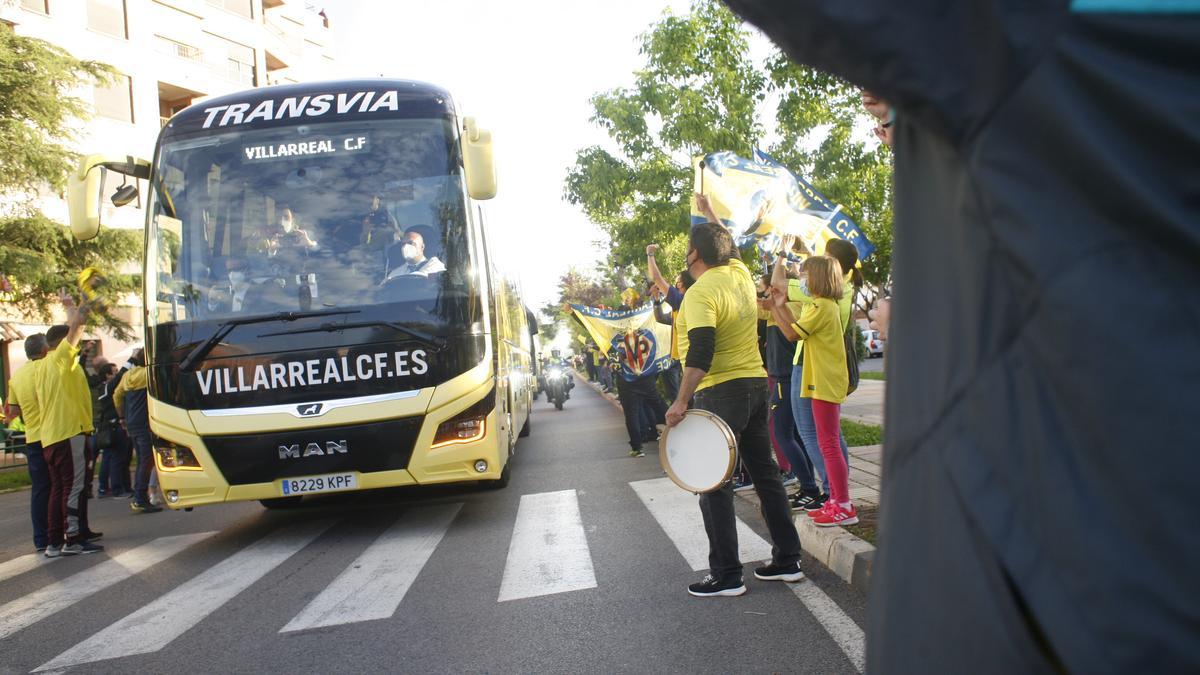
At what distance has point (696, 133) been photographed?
58.0 feet

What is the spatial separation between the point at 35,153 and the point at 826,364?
19.4 m

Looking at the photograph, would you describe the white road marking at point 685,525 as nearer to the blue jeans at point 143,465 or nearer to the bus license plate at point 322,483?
the bus license plate at point 322,483

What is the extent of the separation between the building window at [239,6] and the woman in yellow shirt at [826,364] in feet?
135

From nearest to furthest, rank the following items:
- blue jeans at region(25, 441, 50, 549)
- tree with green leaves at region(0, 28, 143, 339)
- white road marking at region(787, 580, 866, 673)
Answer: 1. white road marking at region(787, 580, 866, 673)
2. blue jeans at region(25, 441, 50, 549)
3. tree with green leaves at region(0, 28, 143, 339)

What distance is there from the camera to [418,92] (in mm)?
7891

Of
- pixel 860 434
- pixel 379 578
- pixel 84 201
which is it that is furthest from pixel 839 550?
pixel 84 201

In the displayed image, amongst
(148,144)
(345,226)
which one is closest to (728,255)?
(345,226)

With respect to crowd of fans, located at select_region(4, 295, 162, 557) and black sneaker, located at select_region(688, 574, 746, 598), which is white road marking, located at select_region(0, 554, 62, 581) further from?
black sneaker, located at select_region(688, 574, 746, 598)

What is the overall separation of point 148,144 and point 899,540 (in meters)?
39.4

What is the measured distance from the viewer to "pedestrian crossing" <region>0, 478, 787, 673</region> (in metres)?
5.11

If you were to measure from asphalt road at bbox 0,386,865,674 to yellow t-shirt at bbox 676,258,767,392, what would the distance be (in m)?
1.19

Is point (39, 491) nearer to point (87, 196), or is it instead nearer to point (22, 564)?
point (22, 564)

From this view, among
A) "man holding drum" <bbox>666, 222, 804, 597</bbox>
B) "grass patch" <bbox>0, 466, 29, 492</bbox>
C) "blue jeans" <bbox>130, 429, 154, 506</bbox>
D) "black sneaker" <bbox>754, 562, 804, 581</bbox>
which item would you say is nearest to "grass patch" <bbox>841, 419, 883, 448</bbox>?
"black sneaker" <bbox>754, 562, 804, 581</bbox>

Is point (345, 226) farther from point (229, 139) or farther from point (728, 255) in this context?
point (728, 255)
